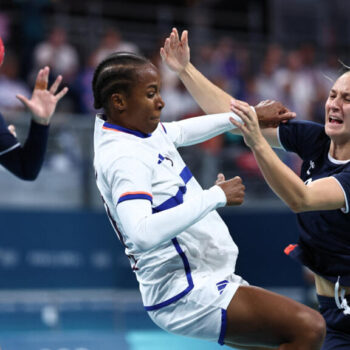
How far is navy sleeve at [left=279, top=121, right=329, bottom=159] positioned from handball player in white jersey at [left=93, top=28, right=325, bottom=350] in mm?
737

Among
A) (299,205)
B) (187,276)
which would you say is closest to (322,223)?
(299,205)

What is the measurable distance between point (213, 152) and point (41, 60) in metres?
2.32

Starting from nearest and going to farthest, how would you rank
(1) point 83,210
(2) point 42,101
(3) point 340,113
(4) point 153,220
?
(4) point 153,220
(3) point 340,113
(2) point 42,101
(1) point 83,210

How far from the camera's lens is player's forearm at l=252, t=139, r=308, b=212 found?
293cm

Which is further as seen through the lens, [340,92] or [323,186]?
[340,92]

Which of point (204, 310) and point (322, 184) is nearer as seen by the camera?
point (204, 310)

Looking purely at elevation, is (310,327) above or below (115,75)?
below

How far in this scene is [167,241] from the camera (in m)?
2.87

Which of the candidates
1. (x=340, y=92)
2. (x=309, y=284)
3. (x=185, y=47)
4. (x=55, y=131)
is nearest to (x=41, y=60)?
(x=55, y=131)

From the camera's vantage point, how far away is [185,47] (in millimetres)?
3688

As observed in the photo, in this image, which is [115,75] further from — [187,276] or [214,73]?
[214,73]

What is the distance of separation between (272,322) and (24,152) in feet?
5.87

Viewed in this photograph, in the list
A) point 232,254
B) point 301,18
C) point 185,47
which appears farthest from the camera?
point 301,18

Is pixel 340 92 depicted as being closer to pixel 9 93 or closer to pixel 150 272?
→ pixel 150 272
